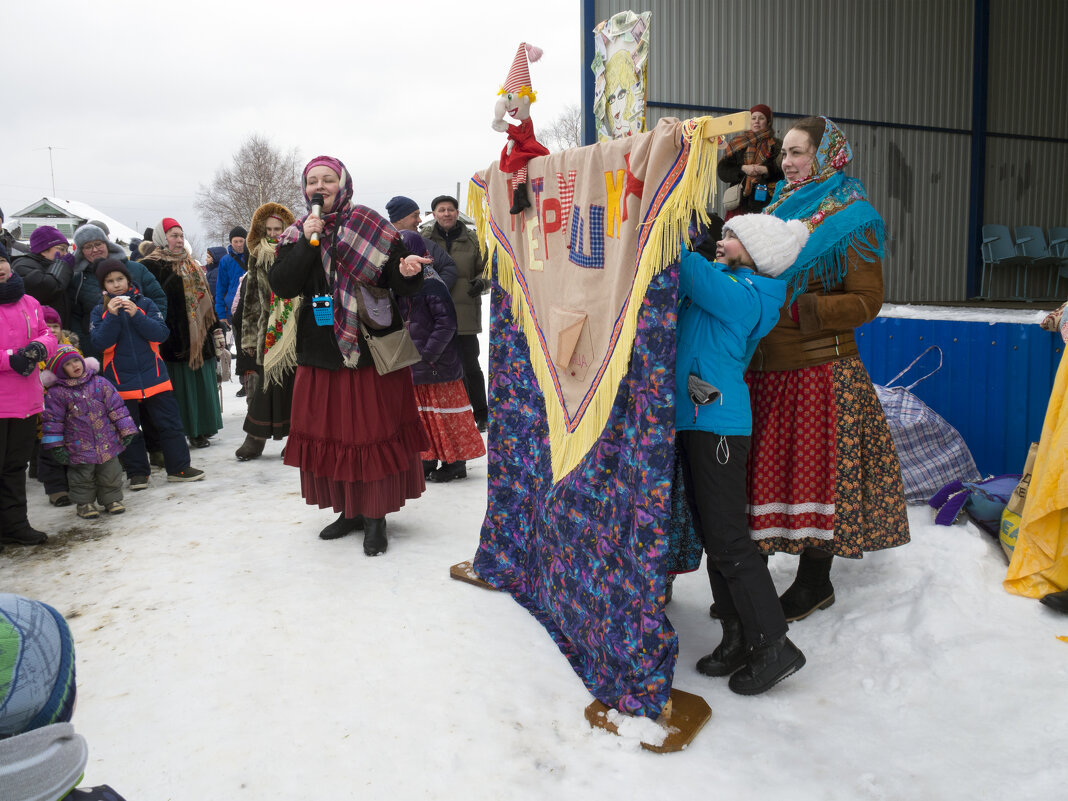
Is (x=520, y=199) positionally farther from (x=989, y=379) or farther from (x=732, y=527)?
(x=989, y=379)

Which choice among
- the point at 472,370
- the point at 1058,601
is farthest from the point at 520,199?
the point at 472,370

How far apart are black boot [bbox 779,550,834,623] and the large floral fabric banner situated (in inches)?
34.3

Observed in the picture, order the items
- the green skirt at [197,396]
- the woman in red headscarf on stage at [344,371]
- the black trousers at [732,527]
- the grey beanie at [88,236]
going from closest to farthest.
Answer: the black trousers at [732,527] < the woman in red headscarf on stage at [344,371] < the grey beanie at [88,236] < the green skirt at [197,396]

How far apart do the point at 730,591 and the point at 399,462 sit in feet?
6.04

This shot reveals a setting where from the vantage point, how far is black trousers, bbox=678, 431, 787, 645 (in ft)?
7.85

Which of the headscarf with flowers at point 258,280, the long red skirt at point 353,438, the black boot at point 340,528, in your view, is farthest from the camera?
the headscarf with flowers at point 258,280

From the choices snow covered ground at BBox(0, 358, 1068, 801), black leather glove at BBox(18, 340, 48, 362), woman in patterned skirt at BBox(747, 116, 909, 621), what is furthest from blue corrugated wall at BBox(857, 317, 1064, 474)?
black leather glove at BBox(18, 340, 48, 362)

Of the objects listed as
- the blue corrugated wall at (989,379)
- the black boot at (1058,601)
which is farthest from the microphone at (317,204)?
the blue corrugated wall at (989,379)

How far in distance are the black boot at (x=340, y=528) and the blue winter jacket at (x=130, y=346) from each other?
76.0 inches

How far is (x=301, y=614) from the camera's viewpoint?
3098mm

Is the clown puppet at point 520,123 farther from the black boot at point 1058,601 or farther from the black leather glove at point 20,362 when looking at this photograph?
the black leather glove at point 20,362

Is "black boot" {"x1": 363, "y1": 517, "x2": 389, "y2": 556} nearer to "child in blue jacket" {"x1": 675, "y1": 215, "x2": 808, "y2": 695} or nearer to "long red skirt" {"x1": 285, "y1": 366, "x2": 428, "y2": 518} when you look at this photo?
"long red skirt" {"x1": 285, "y1": 366, "x2": 428, "y2": 518}

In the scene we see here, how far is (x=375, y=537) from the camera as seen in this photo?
3.75 m

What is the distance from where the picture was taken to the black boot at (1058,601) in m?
2.81
